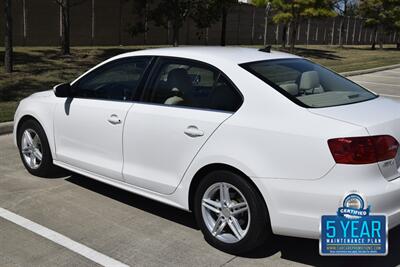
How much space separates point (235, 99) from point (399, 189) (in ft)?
4.46

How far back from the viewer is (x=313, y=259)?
402cm

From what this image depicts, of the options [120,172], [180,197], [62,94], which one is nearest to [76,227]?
[120,172]

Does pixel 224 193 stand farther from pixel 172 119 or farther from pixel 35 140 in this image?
pixel 35 140

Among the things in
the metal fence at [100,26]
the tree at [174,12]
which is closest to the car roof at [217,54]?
the tree at [174,12]

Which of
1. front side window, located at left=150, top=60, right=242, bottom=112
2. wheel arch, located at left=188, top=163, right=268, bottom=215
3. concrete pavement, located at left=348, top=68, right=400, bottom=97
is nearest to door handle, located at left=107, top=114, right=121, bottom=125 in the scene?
front side window, located at left=150, top=60, right=242, bottom=112

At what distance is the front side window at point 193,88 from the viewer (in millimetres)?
4094

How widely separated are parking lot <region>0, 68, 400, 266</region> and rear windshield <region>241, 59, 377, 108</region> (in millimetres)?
1217

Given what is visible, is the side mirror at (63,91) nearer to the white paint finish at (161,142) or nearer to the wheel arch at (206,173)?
the white paint finish at (161,142)

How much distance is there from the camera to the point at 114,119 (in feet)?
15.5

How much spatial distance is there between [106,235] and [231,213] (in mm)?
1146

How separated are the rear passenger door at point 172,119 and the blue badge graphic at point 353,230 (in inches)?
43.8

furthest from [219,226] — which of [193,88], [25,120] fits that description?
[25,120]

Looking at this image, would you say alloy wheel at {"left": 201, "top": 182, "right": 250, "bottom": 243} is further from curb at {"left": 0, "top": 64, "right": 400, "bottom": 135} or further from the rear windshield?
curb at {"left": 0, "top": 64, "right": 400, "bottom": 135}

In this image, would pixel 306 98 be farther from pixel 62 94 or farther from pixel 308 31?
pixel 308 31
